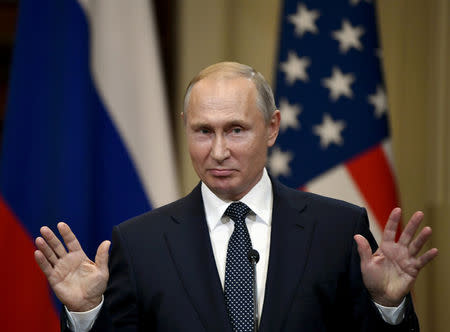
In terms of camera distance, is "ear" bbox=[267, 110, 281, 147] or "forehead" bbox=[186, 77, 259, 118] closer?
"forehead" bbox=[186, 77, 259, 118]

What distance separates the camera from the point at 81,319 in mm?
1722

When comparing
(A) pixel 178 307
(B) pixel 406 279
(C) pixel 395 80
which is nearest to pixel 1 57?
(C) pixel 395 80

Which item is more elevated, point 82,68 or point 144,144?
point 82,68

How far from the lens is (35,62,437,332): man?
1688 mm

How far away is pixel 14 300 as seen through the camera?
9.67 feet

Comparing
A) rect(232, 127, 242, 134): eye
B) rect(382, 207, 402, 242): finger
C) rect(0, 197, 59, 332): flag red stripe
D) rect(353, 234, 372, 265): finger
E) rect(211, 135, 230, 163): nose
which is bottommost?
rect(0, 197, 59, 332): flag red stripe

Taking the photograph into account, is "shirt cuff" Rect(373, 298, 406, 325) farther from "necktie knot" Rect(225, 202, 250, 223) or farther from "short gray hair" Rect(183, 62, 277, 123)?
"short gray hair" Rect(183, 62, 277, 123)

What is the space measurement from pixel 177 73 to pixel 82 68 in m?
0.77

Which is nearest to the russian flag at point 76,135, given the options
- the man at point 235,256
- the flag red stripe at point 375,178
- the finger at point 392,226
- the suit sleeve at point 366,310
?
the flag red stripe at point 375,178

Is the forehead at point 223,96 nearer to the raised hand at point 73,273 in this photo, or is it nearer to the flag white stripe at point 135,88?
the raised hand at point 73,273

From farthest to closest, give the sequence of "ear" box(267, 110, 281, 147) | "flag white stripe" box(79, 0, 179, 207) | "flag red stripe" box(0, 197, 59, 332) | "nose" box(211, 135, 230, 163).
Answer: "flag white stripe" box(79, 0, 179, 207)
"flag red stripe" box(0, 197, 59, 332)
"ear" box(267, 110, 281, 147)
"nose" box(211, 135, 230, 163)

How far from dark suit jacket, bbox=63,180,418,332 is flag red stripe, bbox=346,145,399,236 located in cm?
148

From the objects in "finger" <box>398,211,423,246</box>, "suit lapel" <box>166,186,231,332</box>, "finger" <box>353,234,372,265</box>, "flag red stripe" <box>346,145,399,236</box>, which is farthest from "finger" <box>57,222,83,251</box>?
"flag red stripe" <box>346,145,399,236</box>

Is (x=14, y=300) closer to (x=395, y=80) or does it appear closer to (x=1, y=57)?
(x=1, y=57)
